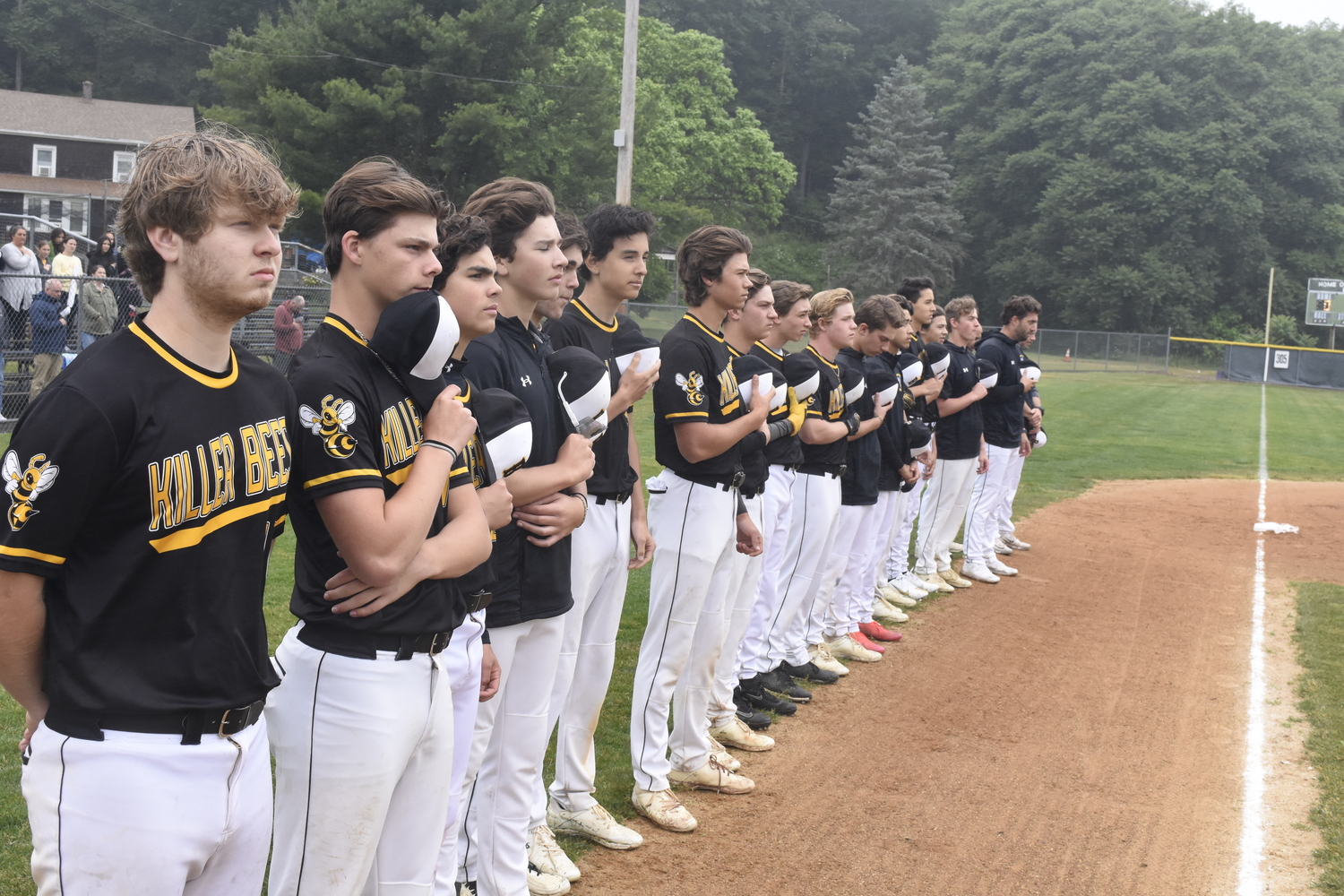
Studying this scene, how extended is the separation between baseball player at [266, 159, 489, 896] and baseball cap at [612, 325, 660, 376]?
1.59 m

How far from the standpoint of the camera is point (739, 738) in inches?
230

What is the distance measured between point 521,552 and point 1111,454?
58.6 ft

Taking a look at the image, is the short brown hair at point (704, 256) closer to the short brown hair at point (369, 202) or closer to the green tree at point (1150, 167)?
the short brown hair at point (369, 202)

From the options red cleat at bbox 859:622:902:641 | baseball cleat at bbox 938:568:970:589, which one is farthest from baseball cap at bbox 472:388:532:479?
baseball cleat at bbox 938:568:970:589

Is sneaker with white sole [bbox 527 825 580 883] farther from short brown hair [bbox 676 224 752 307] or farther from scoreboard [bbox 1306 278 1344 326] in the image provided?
scoreboard [bbox 1306 278 1344 326]

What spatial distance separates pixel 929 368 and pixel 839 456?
102 inches

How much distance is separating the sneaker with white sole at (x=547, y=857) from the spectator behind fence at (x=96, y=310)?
A: 11158mm

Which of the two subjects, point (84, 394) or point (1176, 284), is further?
point (1176, 284)

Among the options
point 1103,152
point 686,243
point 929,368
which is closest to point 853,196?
point 1103,152

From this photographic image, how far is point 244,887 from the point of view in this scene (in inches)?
92.2

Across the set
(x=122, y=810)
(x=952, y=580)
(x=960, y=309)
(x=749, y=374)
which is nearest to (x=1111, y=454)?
(x=960, y=309)

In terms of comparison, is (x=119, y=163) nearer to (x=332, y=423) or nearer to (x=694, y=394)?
(x=694, y=394)

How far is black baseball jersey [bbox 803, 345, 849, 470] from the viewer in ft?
21.9

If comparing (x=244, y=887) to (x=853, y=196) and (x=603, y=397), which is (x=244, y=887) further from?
(x=853, y=196)
